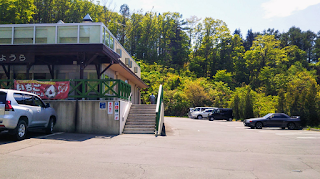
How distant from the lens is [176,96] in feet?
160

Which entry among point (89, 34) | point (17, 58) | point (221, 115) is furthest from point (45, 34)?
point (221, 115)

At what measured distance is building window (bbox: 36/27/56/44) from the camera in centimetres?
1684

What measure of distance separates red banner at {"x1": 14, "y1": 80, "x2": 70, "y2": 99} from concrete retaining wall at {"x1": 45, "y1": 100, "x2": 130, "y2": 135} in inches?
17.8

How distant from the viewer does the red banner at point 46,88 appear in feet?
48.5

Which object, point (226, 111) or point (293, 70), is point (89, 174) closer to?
point (226, 111)

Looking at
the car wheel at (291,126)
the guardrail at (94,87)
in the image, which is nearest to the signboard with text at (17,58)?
the guardrail at (94,87)

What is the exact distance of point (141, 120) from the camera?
1609 centimetres

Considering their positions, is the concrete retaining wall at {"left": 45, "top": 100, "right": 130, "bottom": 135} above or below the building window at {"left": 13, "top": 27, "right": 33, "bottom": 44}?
below

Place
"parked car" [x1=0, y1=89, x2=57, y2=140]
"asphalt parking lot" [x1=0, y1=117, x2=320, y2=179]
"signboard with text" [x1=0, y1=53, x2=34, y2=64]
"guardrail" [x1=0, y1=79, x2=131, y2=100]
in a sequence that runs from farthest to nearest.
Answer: "signboard with text" [x1=0, y1=53, x2=34, y2=64]
"guardrail" [x1=0, y1=79, x2=131, y2=100]
"parked car" [x1=0, y1=89, x2=57, y2=140]
"asphalt parking lot" [x1=0, y1=117, x2=320, y2=179]

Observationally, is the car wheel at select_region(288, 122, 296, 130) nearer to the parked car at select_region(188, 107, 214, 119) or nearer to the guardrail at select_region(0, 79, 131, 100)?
the guardrail at select_region(0, 79, 131, 100)

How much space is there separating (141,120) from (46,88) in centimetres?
555

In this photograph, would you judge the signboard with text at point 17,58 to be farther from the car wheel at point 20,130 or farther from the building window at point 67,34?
the car wheel at point 20,130

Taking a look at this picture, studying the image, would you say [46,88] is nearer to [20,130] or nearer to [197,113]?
[20,130]

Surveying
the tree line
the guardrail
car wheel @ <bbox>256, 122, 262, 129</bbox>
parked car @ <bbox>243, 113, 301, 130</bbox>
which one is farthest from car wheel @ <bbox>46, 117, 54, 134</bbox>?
the tree line
